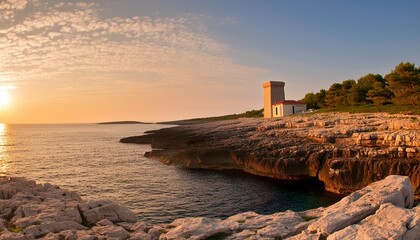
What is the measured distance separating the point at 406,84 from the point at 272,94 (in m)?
48.9

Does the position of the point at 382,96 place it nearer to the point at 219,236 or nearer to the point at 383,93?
the point at 383,93

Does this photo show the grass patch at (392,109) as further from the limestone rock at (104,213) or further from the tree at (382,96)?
the limestone rock at (104,213)

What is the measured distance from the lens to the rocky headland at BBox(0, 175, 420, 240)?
10.4 meters

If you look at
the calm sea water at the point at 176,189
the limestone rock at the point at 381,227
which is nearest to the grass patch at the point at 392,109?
the calm sea water at the point at 176,189

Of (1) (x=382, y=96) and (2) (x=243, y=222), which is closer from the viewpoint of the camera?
(2) (x=243, y=222)

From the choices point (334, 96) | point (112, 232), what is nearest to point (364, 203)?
point (112, 232)

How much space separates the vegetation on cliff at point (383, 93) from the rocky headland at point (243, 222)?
47117 millimetres

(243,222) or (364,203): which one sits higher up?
(364,203)

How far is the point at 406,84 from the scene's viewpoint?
70125 mm

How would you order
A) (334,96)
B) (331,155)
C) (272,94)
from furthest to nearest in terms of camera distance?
(272,94) < (334,96) < (331,155)

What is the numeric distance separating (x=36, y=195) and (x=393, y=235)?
Result: 1972 centimetres

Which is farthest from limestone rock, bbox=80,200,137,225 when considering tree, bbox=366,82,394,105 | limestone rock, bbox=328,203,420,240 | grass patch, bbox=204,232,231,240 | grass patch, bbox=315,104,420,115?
tree, bbox=366,82,394,105

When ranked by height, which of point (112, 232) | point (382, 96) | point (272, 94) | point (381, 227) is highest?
point (272, 94)

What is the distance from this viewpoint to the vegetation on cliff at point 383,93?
64713 millimetres
